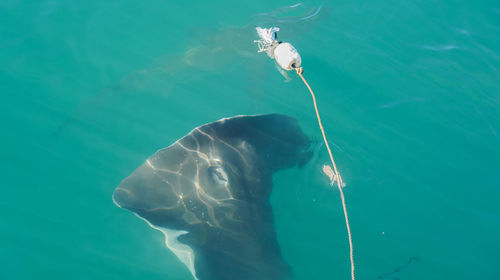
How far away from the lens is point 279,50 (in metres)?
8.29

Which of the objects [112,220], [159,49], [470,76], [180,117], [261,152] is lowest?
[112,220]

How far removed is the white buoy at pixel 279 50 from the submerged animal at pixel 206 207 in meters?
2.79

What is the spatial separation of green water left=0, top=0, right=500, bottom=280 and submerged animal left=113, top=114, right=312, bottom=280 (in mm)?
607

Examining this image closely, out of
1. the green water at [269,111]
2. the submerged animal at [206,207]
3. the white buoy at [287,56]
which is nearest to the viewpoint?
the submerged animal at [206,207]

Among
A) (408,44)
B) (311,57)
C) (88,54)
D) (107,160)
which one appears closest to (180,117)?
(107,160)

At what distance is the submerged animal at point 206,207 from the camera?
5.94 m

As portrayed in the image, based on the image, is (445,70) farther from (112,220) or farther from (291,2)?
(112,220)

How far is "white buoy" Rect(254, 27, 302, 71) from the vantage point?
8.12 m

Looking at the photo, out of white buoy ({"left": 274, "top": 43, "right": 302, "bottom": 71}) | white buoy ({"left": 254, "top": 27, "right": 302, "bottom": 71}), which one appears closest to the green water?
white buoy ({"left": 254, "top": 27, "right": 302, "bottom": 71})

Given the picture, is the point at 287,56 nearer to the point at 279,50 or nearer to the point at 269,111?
the point at 279,50

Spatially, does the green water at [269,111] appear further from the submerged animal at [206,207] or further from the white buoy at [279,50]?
the submerged animal at [206,207]

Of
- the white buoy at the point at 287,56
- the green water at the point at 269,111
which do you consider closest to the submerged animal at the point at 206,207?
the green water at the point at 269,111

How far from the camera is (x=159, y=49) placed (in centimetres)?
912

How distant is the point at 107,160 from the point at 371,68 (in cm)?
658
